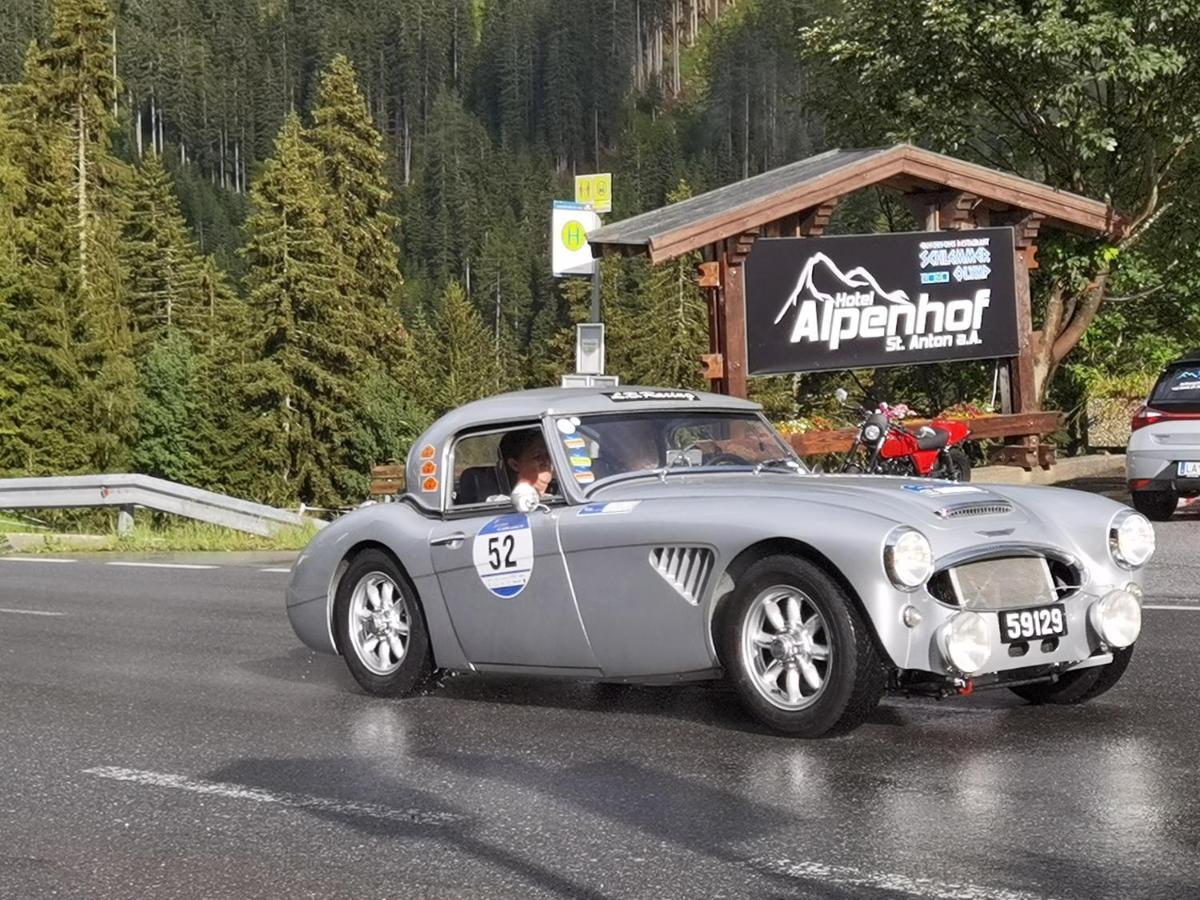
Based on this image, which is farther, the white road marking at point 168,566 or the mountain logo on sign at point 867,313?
the mountain logo on sign at point 867,313

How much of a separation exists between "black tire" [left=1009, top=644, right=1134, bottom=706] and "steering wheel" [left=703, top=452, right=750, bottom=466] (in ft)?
5.10

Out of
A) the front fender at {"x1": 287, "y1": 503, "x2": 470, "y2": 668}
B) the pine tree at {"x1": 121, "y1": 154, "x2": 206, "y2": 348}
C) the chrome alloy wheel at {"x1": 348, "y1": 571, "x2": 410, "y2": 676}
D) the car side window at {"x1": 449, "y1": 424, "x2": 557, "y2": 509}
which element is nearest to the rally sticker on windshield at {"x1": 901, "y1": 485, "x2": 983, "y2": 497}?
the car side window at {"x1": 449, "y1": 424, "x2": 557, "y2": 509}

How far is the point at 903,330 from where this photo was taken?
76.0ft

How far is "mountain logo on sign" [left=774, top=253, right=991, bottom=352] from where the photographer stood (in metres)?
22.2

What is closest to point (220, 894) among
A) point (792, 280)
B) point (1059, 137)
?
point (792, 280)

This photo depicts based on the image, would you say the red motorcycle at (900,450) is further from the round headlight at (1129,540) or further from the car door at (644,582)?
the car door at (644,582)

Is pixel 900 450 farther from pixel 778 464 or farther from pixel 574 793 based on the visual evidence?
pixel 574 793

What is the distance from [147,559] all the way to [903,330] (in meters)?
9.58

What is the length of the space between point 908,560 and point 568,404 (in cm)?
220

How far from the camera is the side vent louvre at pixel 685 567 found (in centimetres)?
735

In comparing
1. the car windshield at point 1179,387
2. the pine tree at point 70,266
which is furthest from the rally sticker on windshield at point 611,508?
the pine tree at point 70,266

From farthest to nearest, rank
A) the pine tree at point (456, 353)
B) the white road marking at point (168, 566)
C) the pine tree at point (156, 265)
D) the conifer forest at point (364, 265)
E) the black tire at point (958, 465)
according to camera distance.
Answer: the pine tree at point (456, 353) < the pine tree at point (156, 265) < the conifer forest at point (364, 265) < the black tire at point (958, 465) < the white road marking at point (168, 566)

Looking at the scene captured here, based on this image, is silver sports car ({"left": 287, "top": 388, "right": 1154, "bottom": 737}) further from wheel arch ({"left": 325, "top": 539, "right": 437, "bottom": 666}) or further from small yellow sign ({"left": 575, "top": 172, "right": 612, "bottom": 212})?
small yellow sign ({"left": 575, "top": 172, "right": 612, "bottom": 212})

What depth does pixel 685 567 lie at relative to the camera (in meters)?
7.42
